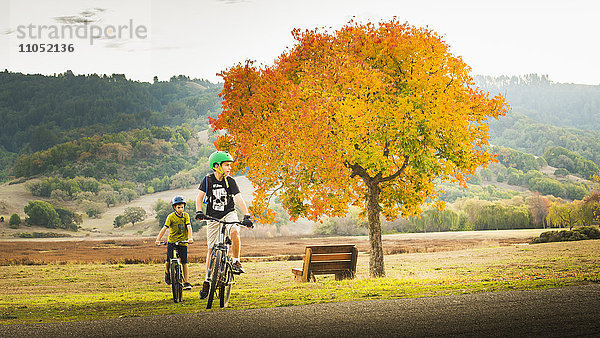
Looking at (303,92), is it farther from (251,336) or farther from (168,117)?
(168,117)

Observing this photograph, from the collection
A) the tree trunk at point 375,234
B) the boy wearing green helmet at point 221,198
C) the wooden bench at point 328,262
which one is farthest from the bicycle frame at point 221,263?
the tree trunk at point 375,234

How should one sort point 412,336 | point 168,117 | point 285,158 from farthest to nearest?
point 168,117 < point 285,158 < point 412,336

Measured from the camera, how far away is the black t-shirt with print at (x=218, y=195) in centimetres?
1019

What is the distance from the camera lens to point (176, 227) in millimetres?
11781

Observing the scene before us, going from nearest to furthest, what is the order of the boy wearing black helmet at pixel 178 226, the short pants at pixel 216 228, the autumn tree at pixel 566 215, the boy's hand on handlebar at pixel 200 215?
the boy's hand on handlebar at pixel 200 215, the short pants at pixel 216 228, the boy wearing black helmet at pixel 178 226, the autumn tree at pixel 566 215

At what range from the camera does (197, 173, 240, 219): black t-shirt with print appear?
33.4 ft

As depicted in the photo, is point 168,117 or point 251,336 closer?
point 251,336

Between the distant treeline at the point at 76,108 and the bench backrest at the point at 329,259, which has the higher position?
the distant treeline at the point at 76,108

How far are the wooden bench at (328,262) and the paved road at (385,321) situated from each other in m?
6.07

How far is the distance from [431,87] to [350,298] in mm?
9872

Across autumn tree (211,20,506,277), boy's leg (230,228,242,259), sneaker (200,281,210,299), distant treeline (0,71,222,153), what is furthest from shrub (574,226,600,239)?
distant treeline (0,71,222,153)

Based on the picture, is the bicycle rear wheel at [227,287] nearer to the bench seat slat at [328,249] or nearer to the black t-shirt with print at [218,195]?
the black t-shirt with print at [218,195]

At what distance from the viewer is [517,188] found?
15088cm

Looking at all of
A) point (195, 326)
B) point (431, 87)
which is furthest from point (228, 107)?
point (195, 326)
